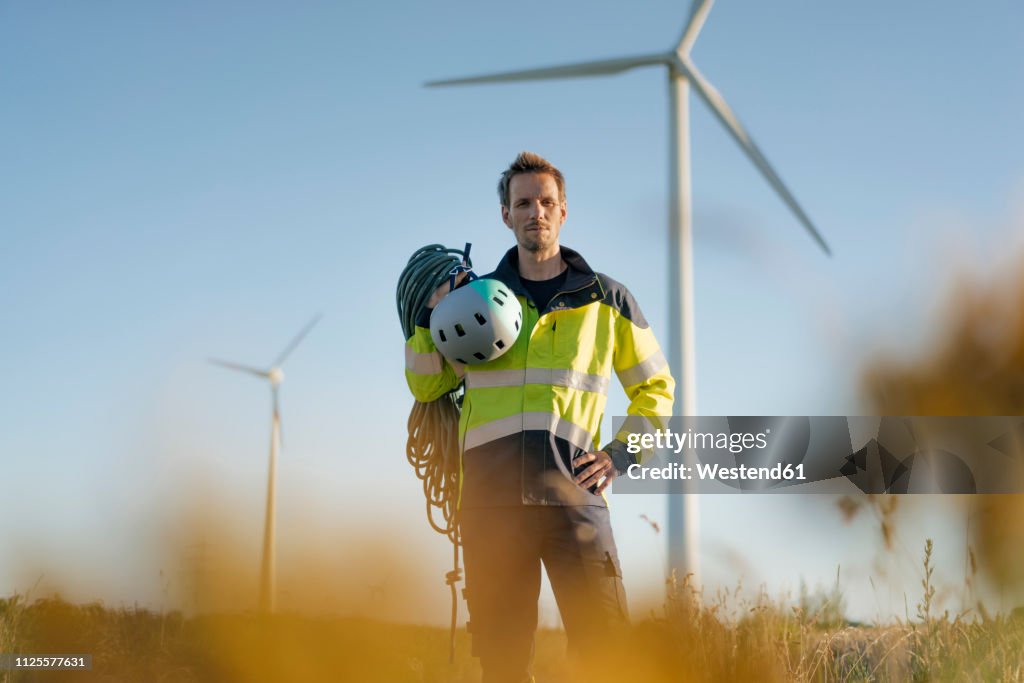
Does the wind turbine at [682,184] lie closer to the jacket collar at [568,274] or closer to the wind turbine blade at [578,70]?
the wind turbine blade at [578,70]

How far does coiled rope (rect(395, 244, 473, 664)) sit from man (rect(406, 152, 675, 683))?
0.59 metres

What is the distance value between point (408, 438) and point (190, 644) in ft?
15.3

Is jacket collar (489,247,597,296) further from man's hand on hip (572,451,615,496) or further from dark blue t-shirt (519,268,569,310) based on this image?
man's hand on hip (572,451,615,496)

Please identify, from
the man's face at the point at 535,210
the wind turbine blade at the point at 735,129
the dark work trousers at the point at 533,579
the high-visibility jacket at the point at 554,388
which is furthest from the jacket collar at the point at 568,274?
the wind turbine blade at the point at 735,129

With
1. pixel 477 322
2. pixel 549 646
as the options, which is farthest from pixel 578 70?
pixel 477 322

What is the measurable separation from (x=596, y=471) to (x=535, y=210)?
1678 mm

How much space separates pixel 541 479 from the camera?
20.6ft

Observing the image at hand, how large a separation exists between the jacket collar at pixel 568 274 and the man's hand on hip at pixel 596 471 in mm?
1063

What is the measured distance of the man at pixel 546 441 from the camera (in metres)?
6.28

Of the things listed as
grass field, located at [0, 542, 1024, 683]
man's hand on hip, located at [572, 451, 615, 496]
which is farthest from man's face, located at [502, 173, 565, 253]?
grass field, located at [0, 542, 1024, 683]

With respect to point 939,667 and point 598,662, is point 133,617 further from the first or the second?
point 939,667

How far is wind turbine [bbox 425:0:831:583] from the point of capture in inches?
592

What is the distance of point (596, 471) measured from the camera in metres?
6.37

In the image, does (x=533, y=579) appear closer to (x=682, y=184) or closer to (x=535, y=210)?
(x=535, y=210)
